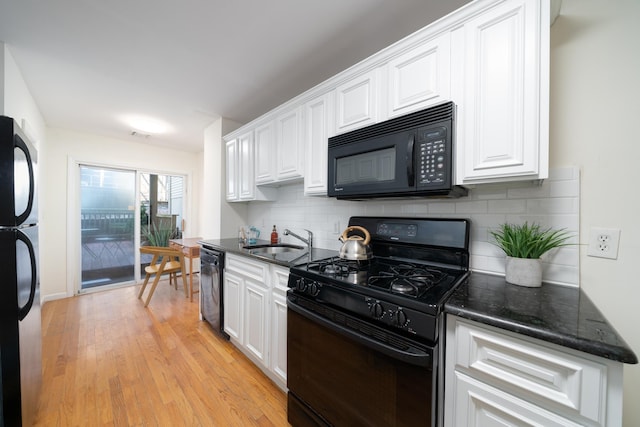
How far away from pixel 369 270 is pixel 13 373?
1.93m

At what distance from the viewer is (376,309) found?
3.31 feet

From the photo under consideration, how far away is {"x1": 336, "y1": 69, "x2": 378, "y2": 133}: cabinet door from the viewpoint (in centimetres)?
151

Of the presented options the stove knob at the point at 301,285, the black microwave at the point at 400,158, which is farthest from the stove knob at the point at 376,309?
the black microwave at the point at 400,158

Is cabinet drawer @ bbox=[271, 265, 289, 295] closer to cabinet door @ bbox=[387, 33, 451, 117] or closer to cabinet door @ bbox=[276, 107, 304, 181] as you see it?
A: cabinet door @ bbox=[276, 107, 304, 181]

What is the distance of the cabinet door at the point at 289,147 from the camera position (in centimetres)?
204

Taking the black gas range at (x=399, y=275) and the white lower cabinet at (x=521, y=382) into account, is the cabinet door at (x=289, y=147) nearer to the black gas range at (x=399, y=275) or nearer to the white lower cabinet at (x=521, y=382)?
the black gas range at (x=399, y=275)

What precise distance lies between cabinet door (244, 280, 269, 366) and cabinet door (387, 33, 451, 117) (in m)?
1.55

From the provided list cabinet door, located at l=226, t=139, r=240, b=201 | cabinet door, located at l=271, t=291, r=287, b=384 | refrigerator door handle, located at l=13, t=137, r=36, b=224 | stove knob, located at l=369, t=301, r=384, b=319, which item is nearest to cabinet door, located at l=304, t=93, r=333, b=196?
cabinet door, located at l=271, t=291, r=287, b=384

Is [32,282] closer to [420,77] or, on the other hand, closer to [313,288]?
[313,288]

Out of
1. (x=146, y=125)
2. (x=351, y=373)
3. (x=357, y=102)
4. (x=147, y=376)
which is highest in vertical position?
(x=146, y=125)

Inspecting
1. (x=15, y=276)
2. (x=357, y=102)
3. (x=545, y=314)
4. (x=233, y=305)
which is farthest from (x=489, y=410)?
(x=15, y=276)

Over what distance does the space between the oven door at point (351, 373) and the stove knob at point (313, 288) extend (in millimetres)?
54

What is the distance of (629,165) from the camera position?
3.38 feet

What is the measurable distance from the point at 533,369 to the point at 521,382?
0.06m
